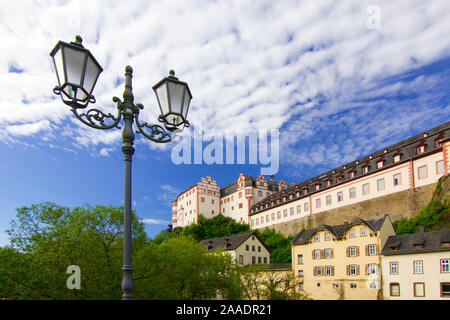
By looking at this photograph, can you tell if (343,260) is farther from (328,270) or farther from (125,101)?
(125,101)

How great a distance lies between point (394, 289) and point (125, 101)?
36747 millimetres

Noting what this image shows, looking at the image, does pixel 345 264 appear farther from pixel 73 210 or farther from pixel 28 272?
pixel 28 272

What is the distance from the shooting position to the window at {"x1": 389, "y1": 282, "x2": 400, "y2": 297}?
34000mm

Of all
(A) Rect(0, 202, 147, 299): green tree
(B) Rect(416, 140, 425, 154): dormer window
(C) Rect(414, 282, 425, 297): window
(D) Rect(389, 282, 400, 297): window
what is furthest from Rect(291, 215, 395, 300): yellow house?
(A) Rect(0, 202, 147, 299): green tree

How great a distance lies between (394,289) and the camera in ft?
113

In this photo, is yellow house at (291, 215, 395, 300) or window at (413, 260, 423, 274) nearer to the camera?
window at (413, 260, 423, 274)

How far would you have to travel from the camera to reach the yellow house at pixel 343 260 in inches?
1474

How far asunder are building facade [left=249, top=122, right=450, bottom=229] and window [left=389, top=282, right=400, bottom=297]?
15164mm

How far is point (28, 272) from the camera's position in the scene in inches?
658

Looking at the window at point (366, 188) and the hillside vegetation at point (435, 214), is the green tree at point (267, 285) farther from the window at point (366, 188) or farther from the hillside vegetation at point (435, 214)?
the window at point (366, 188)

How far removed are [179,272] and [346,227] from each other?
77.6ft

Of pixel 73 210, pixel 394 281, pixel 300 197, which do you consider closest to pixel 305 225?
pixel 300 197

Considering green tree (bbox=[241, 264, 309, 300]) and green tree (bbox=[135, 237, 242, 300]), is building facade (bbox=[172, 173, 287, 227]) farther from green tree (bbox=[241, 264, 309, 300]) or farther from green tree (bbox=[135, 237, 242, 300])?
green tree (bbox=[135, 237, 242, 300])

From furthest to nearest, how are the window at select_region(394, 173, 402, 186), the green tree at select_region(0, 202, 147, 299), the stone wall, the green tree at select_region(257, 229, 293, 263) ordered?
the green tree at select_region(257, 229, 293, 263) < the window at select_region(394, 173, 402, 186) < the stone wall < the green tree at select_region(0, 202, 147, 299)
